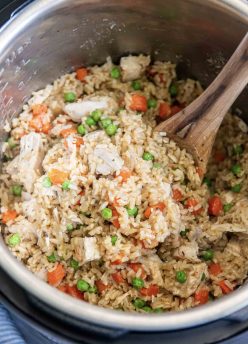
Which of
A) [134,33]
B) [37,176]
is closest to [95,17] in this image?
[134,33]

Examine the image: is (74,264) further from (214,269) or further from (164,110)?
(164,110)

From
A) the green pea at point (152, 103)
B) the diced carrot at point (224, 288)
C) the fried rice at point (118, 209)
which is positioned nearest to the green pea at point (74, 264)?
the fried rice at point (118, 209)

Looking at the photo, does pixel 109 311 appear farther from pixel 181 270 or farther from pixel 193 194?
pixel 193 194

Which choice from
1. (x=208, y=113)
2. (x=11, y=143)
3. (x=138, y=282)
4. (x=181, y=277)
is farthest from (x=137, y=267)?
(x=11, y=143)

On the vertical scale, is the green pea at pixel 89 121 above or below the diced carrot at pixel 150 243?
above

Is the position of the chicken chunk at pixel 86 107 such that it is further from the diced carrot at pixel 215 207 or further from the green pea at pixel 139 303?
the green pea at pixel 139 303

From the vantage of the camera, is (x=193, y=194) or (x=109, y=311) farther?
(x=193, y=194)
